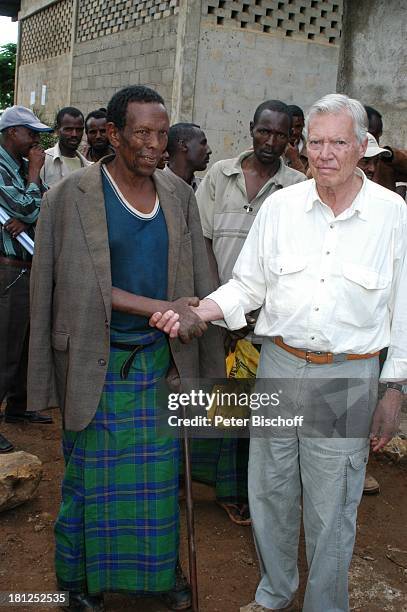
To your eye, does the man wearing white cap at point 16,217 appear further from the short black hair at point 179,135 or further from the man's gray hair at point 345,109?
the man's gray hair at point 345,109

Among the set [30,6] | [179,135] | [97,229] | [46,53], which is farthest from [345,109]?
[30,6]

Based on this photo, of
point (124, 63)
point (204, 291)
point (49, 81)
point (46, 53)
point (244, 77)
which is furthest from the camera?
point (46, 53)

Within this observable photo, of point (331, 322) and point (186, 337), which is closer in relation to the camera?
point (331, 322)

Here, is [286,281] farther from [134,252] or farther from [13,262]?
[13,262]

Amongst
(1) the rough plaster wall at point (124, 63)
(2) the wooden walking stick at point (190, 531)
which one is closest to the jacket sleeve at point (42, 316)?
(2) the wooden walking stick at point (190, 531)

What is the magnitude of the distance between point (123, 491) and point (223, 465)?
1.00m

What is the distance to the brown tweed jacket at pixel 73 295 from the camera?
8.91 feet

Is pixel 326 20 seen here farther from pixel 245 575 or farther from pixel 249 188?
pixel 245 575

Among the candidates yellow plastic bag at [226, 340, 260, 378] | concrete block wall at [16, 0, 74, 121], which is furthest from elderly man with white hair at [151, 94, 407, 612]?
concrete block wall at [16, 0, 74, 121]

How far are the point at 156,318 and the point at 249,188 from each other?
1319 millimetres

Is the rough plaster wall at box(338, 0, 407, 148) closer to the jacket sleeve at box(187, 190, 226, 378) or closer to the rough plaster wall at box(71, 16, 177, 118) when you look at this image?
the rough plaster wall at box(71, 16, 177, 118)

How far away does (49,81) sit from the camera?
12.9 meters

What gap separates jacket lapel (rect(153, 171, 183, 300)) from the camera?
2.87 metres

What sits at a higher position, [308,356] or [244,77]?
[244,77]
